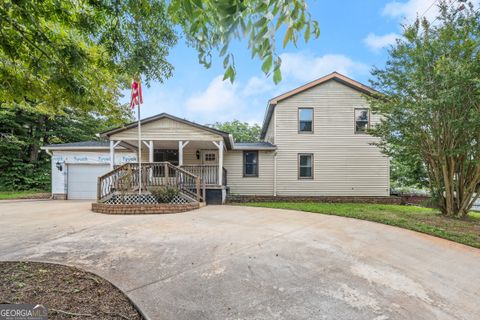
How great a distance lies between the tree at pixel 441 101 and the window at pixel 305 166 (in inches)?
172

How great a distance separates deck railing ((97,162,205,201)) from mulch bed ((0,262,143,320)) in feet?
18.0

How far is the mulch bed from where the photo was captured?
2.12 m

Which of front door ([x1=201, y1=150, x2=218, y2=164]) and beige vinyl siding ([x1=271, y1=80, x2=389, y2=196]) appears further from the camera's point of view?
front door ([x1=201, y1=150, x2=218, y2=164])

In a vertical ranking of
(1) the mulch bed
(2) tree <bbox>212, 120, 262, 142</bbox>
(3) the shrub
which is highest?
(2) tree <bbox>212, 120, 262, 142</bbox>

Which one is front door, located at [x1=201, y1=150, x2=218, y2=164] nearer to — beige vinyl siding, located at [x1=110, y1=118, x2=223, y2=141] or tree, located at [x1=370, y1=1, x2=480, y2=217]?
beige vinyl siding, located at [x1=110, y1=118, x2=223, y2=141]

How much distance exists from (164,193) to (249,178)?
4.99m

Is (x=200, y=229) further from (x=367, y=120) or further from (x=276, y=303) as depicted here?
(x=367, y=120)

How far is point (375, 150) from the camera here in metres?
11.6

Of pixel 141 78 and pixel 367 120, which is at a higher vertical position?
pixel 367 120

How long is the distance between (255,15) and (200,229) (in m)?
4.84

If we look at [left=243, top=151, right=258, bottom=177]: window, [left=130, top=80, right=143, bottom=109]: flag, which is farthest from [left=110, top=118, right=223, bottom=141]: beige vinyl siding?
[left=243, top=151, right=258, bottom=177]: window

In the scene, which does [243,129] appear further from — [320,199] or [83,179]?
[83,179]

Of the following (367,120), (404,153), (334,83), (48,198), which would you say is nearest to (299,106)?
(334,83)

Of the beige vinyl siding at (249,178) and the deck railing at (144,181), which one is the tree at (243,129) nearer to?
the beige vinyl siding at (249,178)
